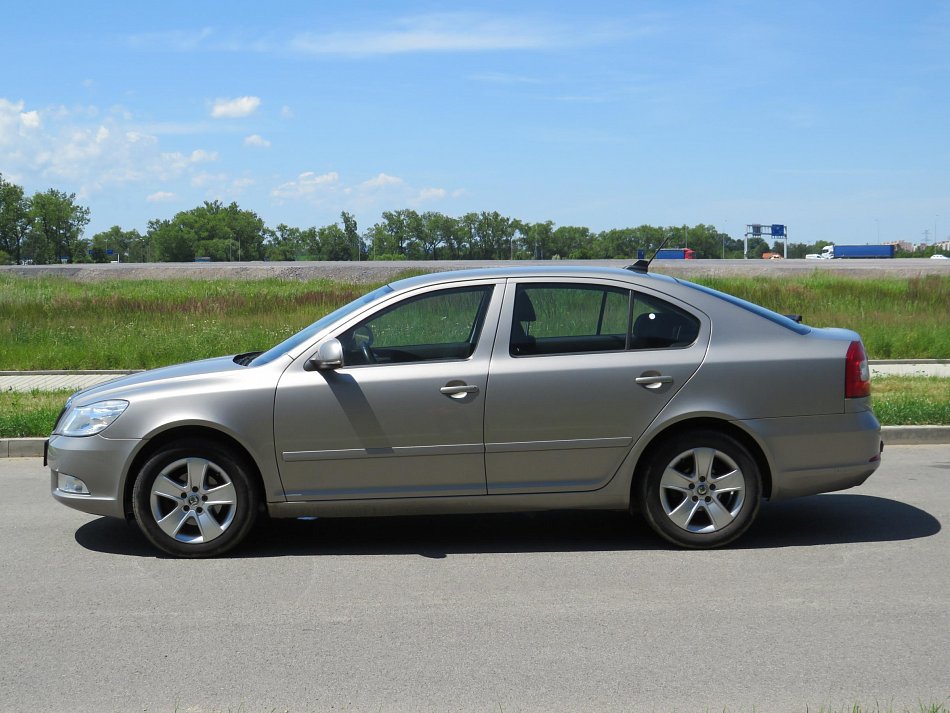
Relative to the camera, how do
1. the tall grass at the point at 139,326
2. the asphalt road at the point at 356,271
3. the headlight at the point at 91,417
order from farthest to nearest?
the asphalt road at the point at 356,271
the tall grass at the point at 139,326
the headlight at the point at 91,417

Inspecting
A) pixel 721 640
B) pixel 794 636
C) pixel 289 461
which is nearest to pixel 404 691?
pixel 721 640

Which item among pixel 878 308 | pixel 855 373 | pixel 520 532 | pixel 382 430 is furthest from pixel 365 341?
pixel 878 308

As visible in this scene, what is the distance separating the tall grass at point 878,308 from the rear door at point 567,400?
1131 centimetres

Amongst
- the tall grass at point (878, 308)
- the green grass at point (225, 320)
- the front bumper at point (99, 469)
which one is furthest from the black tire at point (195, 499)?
the tall grass at point (878, 308)

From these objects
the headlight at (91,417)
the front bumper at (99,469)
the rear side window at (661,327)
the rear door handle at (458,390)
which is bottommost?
the front bumper at (99,469)

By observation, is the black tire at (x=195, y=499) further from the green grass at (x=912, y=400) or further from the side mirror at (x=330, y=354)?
the green grass at (x=912, y=400)

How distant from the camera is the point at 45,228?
4333 inches

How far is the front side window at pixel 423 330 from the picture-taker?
6.29 meters

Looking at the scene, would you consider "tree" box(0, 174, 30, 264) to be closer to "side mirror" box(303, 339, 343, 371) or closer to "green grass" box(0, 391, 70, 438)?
"green grass" box(0, 391, 70, 438)

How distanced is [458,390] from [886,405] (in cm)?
654

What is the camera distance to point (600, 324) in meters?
6.58

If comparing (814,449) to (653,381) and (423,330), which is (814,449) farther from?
(423,330)

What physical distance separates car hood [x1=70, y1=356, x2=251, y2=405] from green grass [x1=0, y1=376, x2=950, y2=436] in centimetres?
418

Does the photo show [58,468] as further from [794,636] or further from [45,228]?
[45,228]
